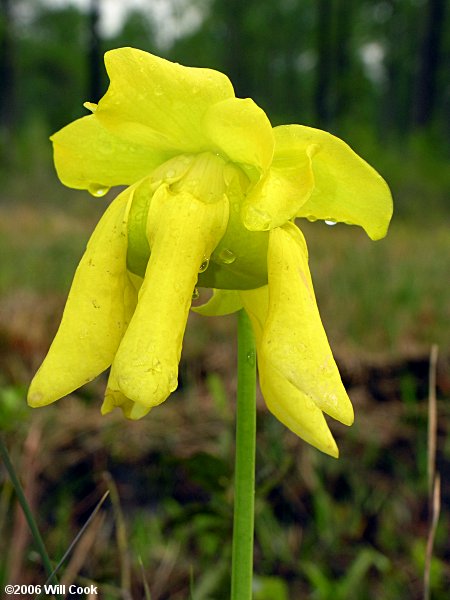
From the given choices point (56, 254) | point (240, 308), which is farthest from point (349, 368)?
point (56, 254)

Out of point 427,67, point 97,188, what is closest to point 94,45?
point 427,67

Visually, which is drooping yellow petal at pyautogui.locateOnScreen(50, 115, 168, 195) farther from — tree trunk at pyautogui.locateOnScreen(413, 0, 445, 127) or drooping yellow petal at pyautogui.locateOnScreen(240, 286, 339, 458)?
tree trunk at pyautogui.locateOnScreen(413, 0, 445, 127)

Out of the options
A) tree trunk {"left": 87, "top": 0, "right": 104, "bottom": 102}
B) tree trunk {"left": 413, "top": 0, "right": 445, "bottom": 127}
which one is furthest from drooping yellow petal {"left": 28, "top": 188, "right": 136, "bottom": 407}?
tree trunk {"left": 413, "top": 0, "right": 445, "bottom": 127}

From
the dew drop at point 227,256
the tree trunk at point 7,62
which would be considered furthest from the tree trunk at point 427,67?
the dew drop at point 227,256

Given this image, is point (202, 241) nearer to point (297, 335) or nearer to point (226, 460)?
point (297, 335)

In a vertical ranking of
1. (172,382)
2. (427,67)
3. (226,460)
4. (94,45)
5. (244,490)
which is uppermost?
(172,382)

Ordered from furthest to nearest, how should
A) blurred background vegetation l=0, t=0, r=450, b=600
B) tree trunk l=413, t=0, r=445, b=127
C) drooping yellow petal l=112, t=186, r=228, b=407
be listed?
tree trunk l=413, t=0, r=445, b=127
blurred background vegetation l=0, t=0, r=450, b=600
drooping yellow petal l=112, t=186, r=228, b=407
